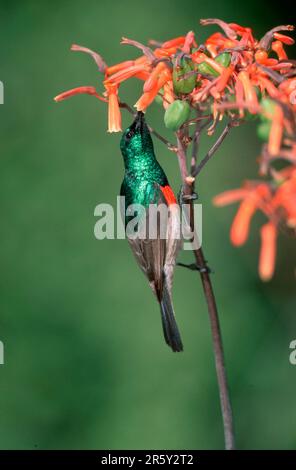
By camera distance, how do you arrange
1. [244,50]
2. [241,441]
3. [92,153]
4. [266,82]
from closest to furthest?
[266,82], [244,50], [241,441], [92,153]

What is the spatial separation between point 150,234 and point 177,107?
0.82 m

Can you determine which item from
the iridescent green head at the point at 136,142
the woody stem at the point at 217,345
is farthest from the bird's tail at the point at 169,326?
the woody stem at the point at 217,345

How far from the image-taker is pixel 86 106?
4.32 metres

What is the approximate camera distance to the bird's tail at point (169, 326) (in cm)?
263

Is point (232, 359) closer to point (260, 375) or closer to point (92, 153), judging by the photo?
point (260, 375)

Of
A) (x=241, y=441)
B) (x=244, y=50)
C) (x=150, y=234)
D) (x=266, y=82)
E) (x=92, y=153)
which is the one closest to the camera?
(x=266, y=82)

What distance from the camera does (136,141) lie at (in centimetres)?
247

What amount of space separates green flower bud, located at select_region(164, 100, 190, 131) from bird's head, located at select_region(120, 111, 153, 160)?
51 cm

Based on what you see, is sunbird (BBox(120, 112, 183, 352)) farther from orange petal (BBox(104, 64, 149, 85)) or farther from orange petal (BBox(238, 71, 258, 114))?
orange petal (BBox(238, 71, 258, 114))

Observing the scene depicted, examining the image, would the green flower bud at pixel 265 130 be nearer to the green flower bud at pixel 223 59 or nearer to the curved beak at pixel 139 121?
the green flower bud at pixel 223 59

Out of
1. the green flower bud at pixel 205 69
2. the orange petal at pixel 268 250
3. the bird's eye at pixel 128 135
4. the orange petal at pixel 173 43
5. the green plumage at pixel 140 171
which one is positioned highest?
the orange petal at pixel 173 43

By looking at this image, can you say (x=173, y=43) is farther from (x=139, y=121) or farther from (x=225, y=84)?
(x=139, y=121)

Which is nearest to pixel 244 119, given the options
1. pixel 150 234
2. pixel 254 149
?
pixel 150 234

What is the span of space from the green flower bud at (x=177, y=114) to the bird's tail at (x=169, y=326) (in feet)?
3.13
